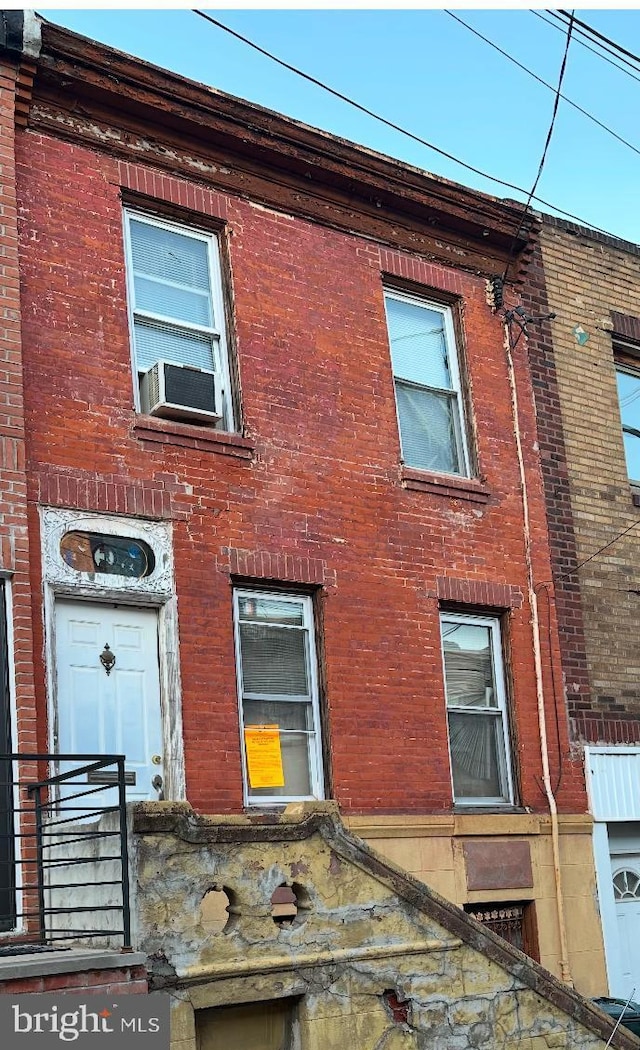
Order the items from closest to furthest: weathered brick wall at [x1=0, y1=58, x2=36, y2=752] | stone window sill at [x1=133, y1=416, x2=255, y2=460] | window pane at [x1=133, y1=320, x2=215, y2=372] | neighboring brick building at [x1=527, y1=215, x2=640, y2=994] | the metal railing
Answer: the metal railing, weathered brick wall at [x1=0, y1=58, x2=36, y2=752], stone window sill at [x1=133, y1=416, x2=255, y2=460], window pane at [x1=133, y1=320, x2=215, y2=372], neighboring brick building at [x1=527, y1=215, x2=640, y2=994]

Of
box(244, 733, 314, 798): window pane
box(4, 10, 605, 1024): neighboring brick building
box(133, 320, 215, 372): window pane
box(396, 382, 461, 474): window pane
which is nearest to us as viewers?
box(4, 10, 605, 1024): neighboring brick building

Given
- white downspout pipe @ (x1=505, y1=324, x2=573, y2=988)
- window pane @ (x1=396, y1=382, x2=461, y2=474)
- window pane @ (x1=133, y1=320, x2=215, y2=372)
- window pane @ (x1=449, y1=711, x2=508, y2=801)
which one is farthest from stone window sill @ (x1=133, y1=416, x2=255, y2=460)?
white downspout pipe @ (x1=505, y1=324, x2=573, y2=988)

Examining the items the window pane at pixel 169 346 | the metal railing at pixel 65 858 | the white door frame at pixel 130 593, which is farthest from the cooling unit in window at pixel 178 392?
the metal railing at pixel 65 858

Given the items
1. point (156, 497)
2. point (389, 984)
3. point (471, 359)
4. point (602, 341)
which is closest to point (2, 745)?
point (156, 497)

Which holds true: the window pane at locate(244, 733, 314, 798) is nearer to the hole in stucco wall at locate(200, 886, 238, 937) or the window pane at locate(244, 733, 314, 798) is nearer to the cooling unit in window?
the cooling unit in window

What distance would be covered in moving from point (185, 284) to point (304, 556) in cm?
252

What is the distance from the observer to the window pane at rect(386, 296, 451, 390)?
12.9 m

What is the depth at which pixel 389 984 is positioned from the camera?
26.7ft

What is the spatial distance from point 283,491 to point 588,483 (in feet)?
13.1

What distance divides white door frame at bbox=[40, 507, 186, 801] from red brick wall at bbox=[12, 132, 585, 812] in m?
0.10

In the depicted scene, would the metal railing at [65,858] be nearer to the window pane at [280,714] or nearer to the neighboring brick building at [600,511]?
the window pane at [280,714]

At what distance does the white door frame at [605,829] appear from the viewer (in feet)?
40.3

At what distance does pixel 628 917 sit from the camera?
504 inches

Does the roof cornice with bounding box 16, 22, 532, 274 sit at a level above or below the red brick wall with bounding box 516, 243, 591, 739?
above
